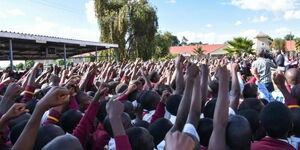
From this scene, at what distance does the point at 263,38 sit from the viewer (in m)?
75.9

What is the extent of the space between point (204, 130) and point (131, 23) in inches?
1004

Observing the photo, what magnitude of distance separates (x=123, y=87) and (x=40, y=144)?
254 cm

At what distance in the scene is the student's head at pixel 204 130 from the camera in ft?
8.16

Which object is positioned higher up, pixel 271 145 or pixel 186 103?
pixel 186 103

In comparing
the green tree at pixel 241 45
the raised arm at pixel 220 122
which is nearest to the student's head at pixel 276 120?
the raised arm at pixel 220 122

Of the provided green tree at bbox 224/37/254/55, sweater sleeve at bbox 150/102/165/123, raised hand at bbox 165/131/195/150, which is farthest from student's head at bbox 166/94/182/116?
green tree at bbox 224/37/254/55

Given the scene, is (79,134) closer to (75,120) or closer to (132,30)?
(75,120)

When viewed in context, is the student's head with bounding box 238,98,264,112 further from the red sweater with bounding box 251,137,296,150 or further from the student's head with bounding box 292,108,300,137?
the red sweater with bounding box 251,137,296,150

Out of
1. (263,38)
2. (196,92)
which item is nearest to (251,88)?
(196,92)

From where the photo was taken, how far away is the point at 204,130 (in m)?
2.52

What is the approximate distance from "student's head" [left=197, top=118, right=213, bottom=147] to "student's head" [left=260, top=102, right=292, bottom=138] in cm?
38

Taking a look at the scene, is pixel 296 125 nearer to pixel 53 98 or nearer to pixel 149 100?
pixel 149 100

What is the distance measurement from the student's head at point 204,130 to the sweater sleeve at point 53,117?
1180mm

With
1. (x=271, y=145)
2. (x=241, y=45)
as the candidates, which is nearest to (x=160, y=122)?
(x=271, y=145)
